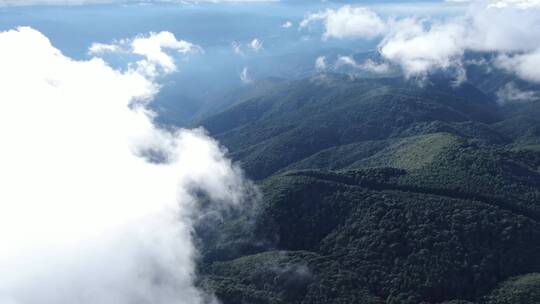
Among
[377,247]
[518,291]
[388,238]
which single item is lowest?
[518,291]

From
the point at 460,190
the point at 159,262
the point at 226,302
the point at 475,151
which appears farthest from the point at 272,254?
the point at 475,151

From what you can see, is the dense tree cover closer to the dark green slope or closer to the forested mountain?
the forested mountain

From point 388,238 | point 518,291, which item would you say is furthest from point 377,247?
point 518,291

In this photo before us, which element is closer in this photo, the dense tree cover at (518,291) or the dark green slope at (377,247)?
the dense tree cover at (518,291)

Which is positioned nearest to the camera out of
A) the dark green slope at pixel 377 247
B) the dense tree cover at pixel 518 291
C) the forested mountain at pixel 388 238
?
the dense tree cover at pixel 518 291

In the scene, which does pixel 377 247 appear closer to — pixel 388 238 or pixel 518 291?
pixel 388 238

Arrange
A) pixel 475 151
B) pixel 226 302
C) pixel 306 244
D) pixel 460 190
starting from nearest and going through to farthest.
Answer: pixel 226 302
pixel 306 244
pixel 460 190
pixel 475 151

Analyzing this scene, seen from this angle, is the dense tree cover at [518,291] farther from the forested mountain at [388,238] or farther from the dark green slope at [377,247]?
the dark green slope at [377,247]

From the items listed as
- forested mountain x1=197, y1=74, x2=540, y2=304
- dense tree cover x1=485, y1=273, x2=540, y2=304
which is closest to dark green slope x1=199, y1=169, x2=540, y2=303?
forested mountain x1=197, y1=74, x2=540, y2=304

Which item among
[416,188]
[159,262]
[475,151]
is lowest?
[159,262]

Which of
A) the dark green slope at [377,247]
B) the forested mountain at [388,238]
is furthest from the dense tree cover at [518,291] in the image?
the dark green slope at [377,247]

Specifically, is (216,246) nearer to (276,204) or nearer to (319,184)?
(276,204)
